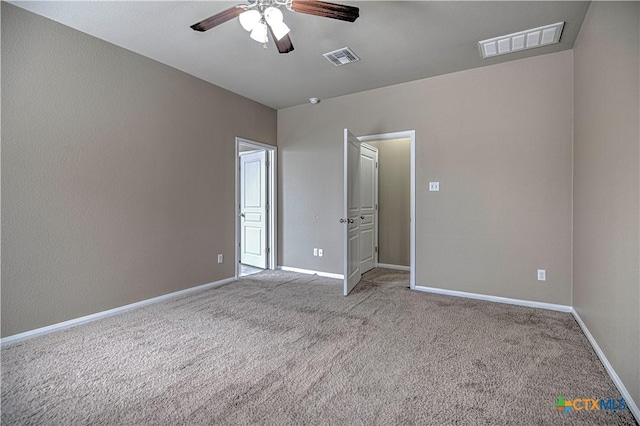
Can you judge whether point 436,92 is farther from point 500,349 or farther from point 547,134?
point 500,349

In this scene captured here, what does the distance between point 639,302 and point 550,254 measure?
5.99 ft

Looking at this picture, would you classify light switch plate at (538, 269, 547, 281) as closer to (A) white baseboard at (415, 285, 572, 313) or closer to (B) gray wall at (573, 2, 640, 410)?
(A) white baseboard at (415, 285, 572, 313)

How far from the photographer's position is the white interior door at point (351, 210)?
A: 3740 mm

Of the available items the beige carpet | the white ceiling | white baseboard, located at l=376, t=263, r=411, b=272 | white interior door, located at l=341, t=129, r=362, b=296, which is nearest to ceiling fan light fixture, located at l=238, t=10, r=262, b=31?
the white ceiling

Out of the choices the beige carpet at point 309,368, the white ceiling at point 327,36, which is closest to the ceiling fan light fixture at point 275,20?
the white ceiling at point 327,36

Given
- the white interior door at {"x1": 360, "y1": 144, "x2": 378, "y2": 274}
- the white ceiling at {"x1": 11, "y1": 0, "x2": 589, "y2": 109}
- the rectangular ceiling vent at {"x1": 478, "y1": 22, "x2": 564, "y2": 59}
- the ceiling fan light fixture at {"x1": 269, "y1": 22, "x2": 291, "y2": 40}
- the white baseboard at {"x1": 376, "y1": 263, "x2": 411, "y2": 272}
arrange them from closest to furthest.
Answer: the ceiling fan light fixture at {"x1": 269, "y1": 22, "x2": 291, "y2": 40}
the white ceiling at {"x1": 11, "y1": 0, "x2": 589, "y2": 109}
the rectangular ceiling vent at {"x1": 478, "y1": 22, "x2": 564, "y2": 59}
the white interior door at {"x1": 360, "y1": 144, "x2": 378, "y2": 274}
the white baseboard at {"x1": 376, "y1": 263, "x2": 411, "y2": 272}

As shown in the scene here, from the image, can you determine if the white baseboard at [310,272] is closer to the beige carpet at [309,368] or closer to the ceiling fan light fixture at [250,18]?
the beige carpet at [309,368]

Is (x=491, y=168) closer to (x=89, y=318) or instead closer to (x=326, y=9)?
(x=326, y=9)

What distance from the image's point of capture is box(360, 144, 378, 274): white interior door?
4.89 metres

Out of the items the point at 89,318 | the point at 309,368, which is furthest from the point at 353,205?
the point at 89,318

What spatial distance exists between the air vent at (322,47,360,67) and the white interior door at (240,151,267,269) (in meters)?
2.24

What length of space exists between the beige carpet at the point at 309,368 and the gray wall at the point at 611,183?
308 mm

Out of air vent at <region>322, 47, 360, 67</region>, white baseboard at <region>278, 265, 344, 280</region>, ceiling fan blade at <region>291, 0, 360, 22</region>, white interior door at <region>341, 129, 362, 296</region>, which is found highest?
air vent at <region>322, 47, 360, 67</region>

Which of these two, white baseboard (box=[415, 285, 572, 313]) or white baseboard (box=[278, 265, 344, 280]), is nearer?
white baseboard (box=[415, 285, 572, 313])
